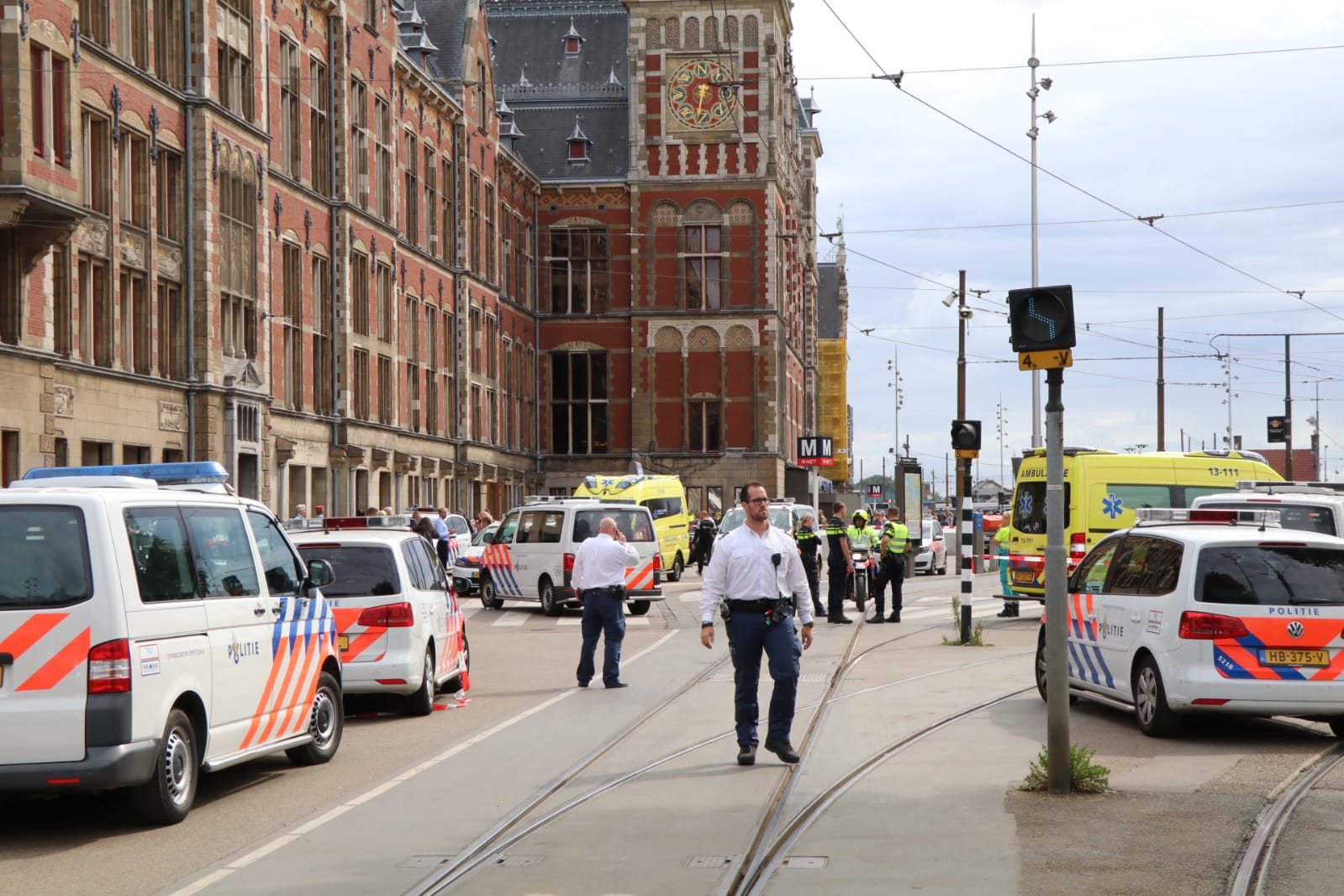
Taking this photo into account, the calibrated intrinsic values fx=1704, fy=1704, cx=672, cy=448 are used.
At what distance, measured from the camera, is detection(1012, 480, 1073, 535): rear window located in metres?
26.0

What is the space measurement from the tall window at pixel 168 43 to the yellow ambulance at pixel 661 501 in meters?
13.6

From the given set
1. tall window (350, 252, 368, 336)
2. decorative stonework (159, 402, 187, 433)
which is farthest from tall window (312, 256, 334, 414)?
decorative stonework (159, 402, 187, 433)

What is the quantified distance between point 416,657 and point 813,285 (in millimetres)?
74485

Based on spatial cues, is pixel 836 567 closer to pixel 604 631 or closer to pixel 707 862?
pixel 604 631

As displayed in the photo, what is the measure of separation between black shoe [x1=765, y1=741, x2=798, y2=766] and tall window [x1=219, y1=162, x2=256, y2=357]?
84.0 ft

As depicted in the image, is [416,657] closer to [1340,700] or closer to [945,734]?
[945,734]

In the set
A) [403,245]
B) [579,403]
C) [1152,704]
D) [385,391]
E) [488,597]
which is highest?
[403,245]

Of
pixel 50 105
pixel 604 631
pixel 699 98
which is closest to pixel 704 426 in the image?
pixel 699 98

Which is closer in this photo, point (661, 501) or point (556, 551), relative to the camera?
point (556, 551)

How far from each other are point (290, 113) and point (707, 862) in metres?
35.1

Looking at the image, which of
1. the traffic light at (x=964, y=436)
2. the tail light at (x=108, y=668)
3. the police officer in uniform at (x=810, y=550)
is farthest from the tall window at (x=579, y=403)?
the tail light at (x=108, y=668)

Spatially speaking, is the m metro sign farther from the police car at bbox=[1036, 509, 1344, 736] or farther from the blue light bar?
the blue light bar

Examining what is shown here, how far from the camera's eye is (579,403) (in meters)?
67.8

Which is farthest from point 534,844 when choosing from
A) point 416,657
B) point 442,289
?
point 442,289
